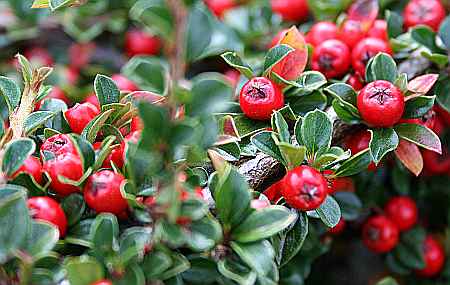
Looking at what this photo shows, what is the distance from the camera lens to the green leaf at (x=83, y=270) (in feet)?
3.24

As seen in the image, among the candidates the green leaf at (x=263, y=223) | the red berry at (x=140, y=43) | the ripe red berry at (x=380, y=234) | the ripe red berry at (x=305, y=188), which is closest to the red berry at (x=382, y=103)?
the ripe red berry at (x=305, y=188)

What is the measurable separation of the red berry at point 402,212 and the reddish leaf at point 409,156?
46cm

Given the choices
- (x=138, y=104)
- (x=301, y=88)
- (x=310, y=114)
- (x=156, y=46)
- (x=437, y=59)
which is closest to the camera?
(x=138, y=104)

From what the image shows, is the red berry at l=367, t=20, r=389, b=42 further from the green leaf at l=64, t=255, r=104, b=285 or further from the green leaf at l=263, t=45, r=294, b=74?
the green leaf at l=64, t=255, r=104, b=285

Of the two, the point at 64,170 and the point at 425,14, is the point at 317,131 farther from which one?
the point at 425,14

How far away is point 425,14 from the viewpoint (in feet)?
6.07

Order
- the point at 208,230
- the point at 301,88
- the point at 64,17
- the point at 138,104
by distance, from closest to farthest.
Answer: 1. the point at 138,104
2. the point at 208,230
3. the point at 301,88
4. the point at 64,17

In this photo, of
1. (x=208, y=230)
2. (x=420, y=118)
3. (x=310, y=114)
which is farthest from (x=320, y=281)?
(x=208, y=230)

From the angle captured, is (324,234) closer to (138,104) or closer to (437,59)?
(437,59)

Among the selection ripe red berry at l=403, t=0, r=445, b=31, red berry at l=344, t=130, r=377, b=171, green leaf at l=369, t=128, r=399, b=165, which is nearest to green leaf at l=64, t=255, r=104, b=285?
green leaf at l=369, t=128, r=399, b=165

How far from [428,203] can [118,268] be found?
1.38m

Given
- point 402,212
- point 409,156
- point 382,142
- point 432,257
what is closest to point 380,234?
point 402,212

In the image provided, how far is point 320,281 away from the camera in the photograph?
214 cm

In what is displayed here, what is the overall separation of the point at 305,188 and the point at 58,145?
0.49 meters
